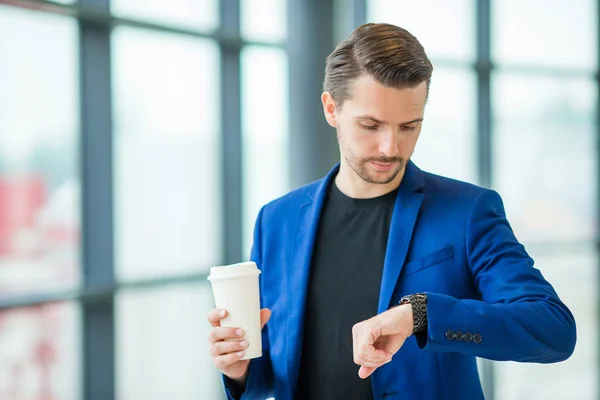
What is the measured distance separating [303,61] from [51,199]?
4.65ft

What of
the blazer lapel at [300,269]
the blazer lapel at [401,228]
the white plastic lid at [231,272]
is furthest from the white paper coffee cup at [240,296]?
the blazer lapel at [401,228]

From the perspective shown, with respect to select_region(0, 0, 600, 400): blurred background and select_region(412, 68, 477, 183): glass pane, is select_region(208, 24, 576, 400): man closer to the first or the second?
select_region(0, 0, 600, 400): blurred background

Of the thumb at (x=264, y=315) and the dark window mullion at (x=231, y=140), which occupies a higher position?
the dark window mullion at (x=231, y=140)

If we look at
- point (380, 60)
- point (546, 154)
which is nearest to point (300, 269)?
point (380, 60)

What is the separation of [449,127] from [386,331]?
355cm

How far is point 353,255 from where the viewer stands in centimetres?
158

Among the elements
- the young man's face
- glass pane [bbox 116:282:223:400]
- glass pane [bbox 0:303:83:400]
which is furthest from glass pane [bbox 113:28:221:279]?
the young man's face

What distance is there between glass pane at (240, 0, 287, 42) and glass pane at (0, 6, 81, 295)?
0.98 metres

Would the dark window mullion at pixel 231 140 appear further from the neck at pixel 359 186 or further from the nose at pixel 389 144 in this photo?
the nose at pixel 389 144

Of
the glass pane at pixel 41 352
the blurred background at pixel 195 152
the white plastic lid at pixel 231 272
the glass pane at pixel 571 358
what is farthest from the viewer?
the glass pane at pixel 571 358

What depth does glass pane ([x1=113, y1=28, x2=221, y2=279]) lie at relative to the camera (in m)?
3.36

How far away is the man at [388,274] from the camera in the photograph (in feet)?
4.20

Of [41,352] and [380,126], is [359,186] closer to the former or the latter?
[380,126]

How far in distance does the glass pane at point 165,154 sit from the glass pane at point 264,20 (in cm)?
24
